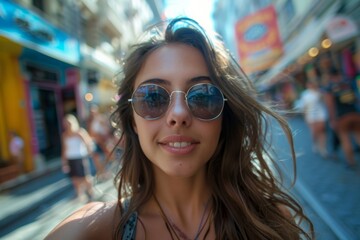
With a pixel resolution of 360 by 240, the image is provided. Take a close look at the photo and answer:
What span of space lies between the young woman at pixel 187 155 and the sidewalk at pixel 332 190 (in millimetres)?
590

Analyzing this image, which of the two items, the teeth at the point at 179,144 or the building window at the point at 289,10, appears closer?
the teeth at the point at 179,144

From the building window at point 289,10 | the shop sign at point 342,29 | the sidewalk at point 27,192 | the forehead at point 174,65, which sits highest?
the building window at point 289,10

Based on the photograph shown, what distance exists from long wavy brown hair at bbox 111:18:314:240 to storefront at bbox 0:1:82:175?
22.4ft

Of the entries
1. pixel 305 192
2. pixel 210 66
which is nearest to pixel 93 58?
pixel 305 192

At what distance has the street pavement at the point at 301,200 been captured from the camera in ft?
9.71

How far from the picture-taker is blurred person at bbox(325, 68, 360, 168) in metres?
5.08

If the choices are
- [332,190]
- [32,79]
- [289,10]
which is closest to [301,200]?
[332,190]

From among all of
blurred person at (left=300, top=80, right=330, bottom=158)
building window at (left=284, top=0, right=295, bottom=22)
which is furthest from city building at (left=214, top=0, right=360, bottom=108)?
blurred person at (left=300, top=80, right=330, bottom=158)

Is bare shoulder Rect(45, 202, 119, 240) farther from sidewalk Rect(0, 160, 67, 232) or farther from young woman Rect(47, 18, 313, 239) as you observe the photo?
sidewalk Rect(0, 160, 67, 232)

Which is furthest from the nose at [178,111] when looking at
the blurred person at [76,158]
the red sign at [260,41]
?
the red sign at [260,41]

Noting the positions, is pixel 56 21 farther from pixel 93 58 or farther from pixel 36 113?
pixel 36 113

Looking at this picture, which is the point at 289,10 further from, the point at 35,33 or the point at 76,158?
the point at 76,158

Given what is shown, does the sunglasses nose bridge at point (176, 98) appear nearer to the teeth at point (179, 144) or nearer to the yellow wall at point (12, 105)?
the teeth at point (179, 144)

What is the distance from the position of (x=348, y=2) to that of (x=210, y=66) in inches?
417
